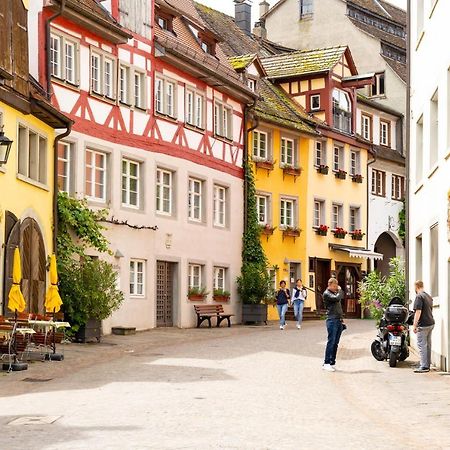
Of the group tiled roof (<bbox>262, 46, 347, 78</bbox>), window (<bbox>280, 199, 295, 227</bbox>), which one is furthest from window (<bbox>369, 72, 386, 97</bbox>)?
window (<bbox>280, 199, 295, 227</bbox>)

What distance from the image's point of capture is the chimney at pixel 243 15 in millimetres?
50750

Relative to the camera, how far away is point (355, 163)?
47.8m

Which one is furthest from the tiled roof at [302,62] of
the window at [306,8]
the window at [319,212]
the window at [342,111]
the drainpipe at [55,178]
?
the drainpipe at [55,178]

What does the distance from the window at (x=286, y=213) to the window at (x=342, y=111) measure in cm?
481

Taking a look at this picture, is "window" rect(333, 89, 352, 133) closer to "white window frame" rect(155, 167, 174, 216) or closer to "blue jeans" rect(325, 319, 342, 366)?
"white window frame" rect(155, 167, 174, 216)

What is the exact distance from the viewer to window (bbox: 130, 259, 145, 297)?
1213 inches

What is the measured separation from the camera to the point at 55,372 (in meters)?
18.4

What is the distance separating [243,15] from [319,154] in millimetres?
9449

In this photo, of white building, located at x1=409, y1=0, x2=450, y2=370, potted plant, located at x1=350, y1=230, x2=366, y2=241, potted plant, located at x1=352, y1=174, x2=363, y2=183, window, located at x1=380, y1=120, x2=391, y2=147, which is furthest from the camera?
window, located at x1=380, y1=120, x2=391, y2=147

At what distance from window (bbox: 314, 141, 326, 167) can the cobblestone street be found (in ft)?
69.2

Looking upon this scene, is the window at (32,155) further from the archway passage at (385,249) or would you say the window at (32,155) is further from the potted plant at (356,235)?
the archway passage at (385,249)

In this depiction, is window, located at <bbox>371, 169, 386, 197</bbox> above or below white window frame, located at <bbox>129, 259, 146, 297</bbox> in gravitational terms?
above

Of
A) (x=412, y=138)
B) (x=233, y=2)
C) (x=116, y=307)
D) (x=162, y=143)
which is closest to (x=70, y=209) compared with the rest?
(x=116, y=307)

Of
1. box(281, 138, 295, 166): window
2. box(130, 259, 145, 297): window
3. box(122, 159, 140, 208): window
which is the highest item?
box(281, 138, 295, 166): window
